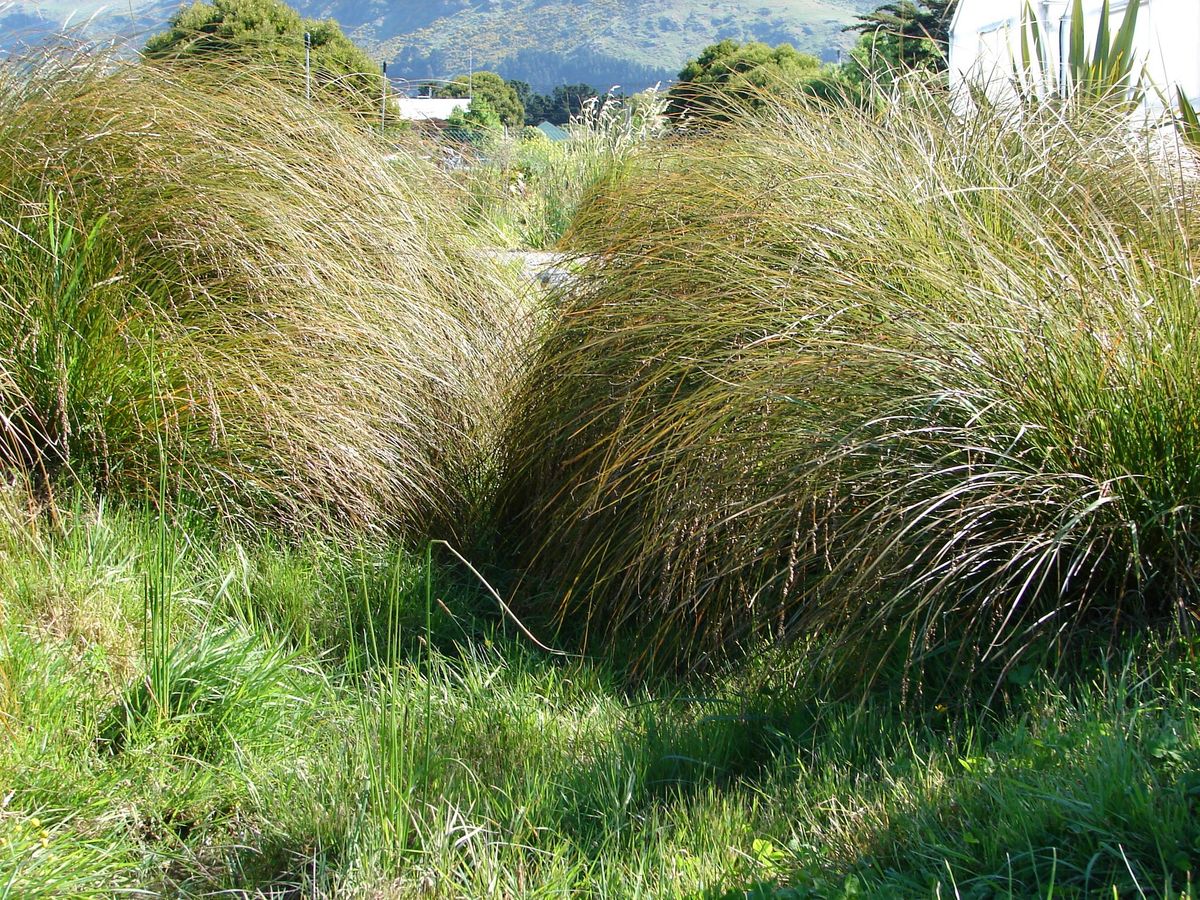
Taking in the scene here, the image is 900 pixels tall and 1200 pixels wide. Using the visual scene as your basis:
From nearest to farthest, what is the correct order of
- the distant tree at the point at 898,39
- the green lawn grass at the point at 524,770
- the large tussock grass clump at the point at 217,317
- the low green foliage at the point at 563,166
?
1. the green lawn grass at the point at 524,770
2. the large tussock grass clump at the point at 217,317
3. the distant tree at the point at 898,39
4. the low green foliage at the point at 563,166

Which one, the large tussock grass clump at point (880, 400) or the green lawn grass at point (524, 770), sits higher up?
the large tussock grass clump at point (880, 400)

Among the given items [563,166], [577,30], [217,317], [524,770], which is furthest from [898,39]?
[577,30]

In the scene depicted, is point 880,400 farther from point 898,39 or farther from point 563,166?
point 563,166

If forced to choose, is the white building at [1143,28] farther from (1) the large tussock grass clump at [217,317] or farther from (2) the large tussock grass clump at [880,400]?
(1) the large tussock grass clump at [217,317]

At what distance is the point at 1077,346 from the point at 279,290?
2715 millimetres

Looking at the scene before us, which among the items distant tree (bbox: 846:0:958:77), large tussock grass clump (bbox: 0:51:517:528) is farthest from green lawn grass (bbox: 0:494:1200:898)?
distant tree (bbox: 846:0:958:77)

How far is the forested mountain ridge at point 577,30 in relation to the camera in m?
117

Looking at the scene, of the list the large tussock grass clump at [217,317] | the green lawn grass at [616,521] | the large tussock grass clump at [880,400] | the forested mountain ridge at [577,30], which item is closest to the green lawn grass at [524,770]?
the green lawn grass at [616,521]

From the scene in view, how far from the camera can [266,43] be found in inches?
253

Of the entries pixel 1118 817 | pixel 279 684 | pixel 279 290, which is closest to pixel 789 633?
pixel 1118 817

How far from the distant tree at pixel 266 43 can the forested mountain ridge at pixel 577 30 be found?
88793mm

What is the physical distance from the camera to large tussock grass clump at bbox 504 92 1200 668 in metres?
2.71

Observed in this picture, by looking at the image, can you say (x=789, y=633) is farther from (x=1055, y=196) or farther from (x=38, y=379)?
(x=38, y=379)

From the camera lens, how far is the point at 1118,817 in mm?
1924
